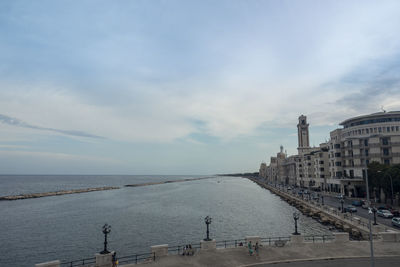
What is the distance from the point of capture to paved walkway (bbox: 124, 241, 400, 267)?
22156mm

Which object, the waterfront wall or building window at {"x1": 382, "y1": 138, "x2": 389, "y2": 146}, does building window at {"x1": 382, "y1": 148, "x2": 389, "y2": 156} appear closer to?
building window at {"x1": 382, "y1": 138, "x2": 389, "y2": 146}

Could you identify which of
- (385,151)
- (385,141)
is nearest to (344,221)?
(385,151)

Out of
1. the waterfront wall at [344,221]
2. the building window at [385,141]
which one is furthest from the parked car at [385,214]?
the building window at [385,141]

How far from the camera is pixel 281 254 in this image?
24.2 m

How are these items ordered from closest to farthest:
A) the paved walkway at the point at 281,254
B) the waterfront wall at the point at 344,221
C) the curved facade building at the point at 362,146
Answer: the paved walkway at the point at 281,254 → the waterfront wall at the point at 344,221 → the curved facade building at the point at 362,146

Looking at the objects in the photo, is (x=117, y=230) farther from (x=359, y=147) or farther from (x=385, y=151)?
(x=385, y=151)

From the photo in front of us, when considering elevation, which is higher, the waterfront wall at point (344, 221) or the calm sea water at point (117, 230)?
the waterfront wall at point (344, 221)

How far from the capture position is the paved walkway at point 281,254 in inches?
872

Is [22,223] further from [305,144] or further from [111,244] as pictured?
[305,144]

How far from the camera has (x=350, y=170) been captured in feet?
284

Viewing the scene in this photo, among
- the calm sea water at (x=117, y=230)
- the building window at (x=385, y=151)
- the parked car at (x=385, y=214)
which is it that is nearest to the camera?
the calm sea water at (x=117, y=230)

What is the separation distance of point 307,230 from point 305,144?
6099 inches

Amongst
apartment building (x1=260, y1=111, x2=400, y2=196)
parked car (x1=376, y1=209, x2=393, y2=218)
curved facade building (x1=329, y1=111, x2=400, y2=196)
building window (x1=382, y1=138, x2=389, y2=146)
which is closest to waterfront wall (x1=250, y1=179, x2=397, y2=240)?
parked car (x1=376, y1=209, x2=393, y2=218)

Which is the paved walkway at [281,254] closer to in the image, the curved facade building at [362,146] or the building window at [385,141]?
the curved facade building at [362,146]
